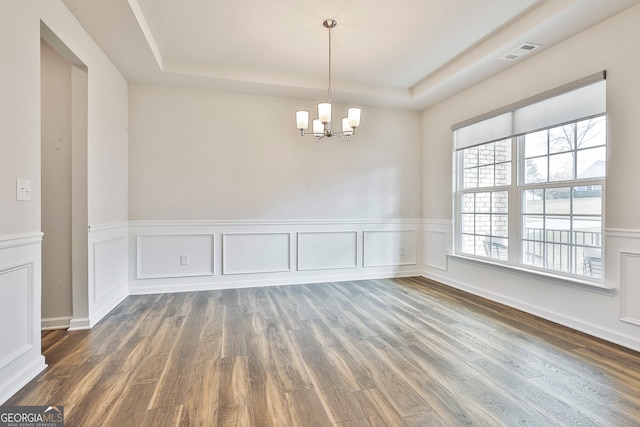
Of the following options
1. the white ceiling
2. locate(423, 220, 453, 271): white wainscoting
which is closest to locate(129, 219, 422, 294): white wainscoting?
locate(423, 220, 453, 271): white wainscoting

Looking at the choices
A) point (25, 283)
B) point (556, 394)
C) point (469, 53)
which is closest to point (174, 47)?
point (25, 283)

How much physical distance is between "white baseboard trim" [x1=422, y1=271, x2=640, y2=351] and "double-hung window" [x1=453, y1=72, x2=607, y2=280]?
41 centimetres

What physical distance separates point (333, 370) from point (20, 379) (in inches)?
75.6

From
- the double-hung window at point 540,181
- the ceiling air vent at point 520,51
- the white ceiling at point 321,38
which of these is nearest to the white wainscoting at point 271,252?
the double-hung window at point 540,181

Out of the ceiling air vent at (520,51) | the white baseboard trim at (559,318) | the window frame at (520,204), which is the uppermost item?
the ceiling air vent at (520,51)

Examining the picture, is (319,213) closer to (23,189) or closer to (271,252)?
(271,252)

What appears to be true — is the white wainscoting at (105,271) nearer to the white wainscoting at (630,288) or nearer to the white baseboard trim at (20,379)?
the white baseboard trim at (20,379)

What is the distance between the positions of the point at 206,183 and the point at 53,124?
5.60ft

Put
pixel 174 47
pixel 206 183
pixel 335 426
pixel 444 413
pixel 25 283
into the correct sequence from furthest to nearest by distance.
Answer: pixel 206 183
pixel 174 47
pixel 25 283
pixel 444 413
pixel 335 426

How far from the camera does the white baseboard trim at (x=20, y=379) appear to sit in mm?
1785

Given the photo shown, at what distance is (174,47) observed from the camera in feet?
11.3

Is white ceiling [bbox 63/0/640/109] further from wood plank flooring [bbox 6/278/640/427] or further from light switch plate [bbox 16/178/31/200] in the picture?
wood plank flooring [bbox 6/278/640/427]

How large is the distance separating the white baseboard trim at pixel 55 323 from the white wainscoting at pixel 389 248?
3632mm

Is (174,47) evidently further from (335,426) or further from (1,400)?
(335,426)
